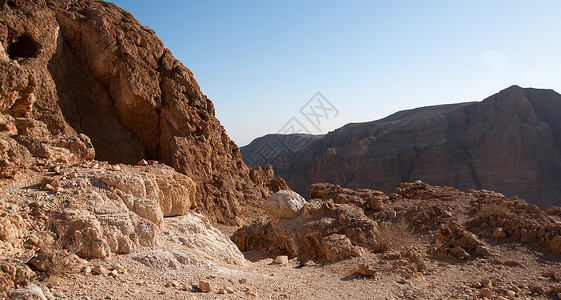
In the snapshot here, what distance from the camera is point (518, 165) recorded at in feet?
110

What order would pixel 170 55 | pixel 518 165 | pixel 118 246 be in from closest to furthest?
1. pixel 118 246
2. pixel 170 55
3. pixel 518 165

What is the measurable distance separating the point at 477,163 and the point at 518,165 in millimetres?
3197

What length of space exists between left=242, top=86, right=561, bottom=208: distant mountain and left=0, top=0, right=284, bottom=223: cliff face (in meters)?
25.0

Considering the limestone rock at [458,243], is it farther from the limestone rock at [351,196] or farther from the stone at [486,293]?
the limestone rock at [351,196]

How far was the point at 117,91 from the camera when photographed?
13.0 meters

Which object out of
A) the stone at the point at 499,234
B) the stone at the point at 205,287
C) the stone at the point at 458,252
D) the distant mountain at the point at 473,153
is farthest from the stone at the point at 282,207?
the distant mountain at the point at 473,153

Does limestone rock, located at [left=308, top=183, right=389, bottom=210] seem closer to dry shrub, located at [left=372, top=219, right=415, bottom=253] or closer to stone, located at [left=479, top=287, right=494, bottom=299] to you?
dry shrub, located at [left=372, top=219, right=415, bottom=253]

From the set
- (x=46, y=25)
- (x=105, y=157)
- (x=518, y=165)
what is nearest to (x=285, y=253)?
(x=105, y=157)

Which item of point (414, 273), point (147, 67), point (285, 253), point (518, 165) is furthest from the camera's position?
point (518, 165)

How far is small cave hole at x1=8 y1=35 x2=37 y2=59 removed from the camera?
11.1 m

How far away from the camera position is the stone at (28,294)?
309 centimetres

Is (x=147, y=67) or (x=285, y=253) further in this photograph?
(x=147, y=67)

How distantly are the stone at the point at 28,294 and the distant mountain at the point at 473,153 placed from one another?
3436 centimetres

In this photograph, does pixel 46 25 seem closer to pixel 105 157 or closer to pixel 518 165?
pixel 105 157
